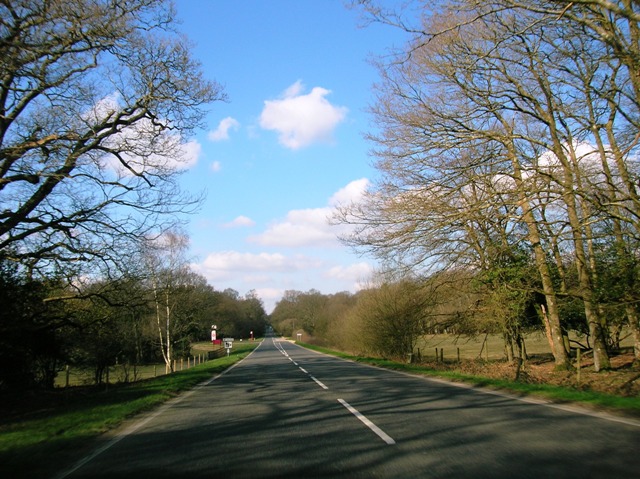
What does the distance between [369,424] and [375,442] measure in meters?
1.46

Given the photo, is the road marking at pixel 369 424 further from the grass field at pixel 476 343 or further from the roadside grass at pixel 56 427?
the grass field at pixel 476 343

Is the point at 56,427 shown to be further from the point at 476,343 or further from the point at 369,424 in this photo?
the point at 476,343

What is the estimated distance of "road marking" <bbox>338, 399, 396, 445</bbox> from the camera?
24.3 feet

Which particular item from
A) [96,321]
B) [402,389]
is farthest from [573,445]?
[96,321]

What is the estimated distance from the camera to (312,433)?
8.16 metres

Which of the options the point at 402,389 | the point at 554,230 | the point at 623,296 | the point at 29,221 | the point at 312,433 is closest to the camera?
the point at 312,433

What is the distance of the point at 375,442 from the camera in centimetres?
726

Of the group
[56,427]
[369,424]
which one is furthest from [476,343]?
[56,427]

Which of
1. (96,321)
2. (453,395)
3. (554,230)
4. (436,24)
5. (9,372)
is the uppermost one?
(436,24)

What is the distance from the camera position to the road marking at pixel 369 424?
7.42 metres

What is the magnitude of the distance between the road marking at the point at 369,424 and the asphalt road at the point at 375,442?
0.02 m

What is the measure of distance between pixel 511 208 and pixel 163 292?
1375 centimetres

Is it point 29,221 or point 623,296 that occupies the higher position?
point 29,221

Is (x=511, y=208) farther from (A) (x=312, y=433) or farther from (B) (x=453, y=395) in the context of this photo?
(A) (x=312, y=433)
